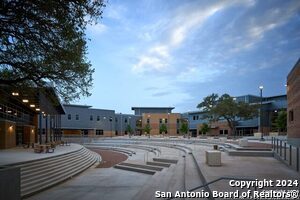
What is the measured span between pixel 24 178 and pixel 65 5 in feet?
33.5

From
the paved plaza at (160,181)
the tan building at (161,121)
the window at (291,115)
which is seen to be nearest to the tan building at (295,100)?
the window at (291,115)

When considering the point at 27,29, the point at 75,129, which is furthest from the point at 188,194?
the point at 75,129

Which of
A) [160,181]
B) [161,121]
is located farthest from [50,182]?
[161,121]

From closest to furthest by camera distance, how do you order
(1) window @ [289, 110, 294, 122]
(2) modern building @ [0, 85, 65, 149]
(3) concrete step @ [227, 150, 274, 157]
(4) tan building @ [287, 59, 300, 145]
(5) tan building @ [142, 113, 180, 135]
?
(3) concrete step @ [227, 150, 274, 157]
(4) tan building @ [287, 59, 300, 145]
(1) window @ [289, 110, 294, 122]
(2) modern building @ [0, 85, 65, 149]
(5) tan building @ [142, 113, 180, 135]

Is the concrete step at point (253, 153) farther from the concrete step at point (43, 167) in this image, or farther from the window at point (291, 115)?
the window at point (291, 115)

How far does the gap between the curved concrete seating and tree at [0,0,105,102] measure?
482cm

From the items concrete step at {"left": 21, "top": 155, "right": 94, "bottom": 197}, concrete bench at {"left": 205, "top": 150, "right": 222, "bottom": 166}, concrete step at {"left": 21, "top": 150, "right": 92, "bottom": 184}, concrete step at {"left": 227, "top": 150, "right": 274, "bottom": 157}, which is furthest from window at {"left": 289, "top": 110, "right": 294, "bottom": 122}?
concrete step at {"left": 21, "top": 150, "right": 92, "bottom": 184}

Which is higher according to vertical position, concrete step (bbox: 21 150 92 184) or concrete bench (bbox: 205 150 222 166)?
concrete bench (bbox: 205 150 222 166)

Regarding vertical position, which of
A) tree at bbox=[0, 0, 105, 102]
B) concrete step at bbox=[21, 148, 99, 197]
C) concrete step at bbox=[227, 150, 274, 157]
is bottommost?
concrete step at bbox=[21, 148, 99, 197]

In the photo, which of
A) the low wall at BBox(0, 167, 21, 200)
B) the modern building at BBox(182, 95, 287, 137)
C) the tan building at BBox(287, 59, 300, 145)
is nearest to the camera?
the low wall at BBox(0, 167, 21, 200)

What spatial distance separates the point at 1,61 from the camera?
18797mm

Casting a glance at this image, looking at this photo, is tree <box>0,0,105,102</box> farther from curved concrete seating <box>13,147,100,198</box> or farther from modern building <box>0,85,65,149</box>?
modern building <box>0,85,65,149</box>

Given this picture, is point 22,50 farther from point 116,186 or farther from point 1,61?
point 116,186

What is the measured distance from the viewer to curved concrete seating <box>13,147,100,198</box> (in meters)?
19.7
